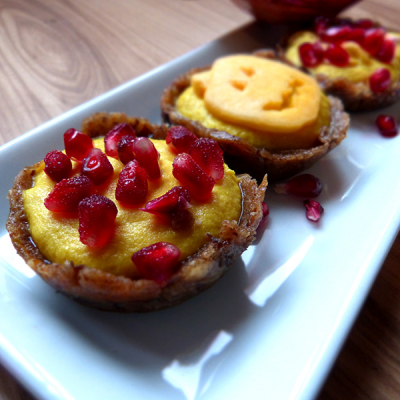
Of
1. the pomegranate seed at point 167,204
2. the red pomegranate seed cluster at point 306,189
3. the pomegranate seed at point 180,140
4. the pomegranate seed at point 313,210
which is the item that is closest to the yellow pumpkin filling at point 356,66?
the red pomegranate seed cluster at point 306,189

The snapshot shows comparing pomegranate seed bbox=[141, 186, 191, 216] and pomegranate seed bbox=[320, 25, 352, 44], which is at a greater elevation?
pomegranate seed bbox=[141, 186, 191, 216]

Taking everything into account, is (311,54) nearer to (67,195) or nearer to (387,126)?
(387,126)

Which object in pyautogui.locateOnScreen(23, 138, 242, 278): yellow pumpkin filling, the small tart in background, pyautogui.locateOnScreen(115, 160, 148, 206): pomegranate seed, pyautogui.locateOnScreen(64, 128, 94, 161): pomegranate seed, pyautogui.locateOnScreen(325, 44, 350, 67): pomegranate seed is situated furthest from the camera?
pyautogui.locateOnScreen(325, 44, 350, 67): pomegranate seed

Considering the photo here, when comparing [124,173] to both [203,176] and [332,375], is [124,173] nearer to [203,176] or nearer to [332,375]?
[203,176]

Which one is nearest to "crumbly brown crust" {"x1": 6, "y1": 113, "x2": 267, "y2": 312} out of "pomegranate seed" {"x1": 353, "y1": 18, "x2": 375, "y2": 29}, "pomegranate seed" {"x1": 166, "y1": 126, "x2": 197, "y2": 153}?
"pomegranate seed" {"x1": 166, "y1": 126, "x2": 197, "y2": 153}

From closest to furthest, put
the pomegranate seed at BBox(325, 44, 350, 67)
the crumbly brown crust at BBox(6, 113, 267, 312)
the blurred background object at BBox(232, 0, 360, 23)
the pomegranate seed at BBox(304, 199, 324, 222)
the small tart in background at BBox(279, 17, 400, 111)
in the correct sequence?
1. the crumbly brown crust at BBox(6, 113, 267, 312)
2. the pomegranate seed at BBox(304, 199, 324, 222)
3. the small tart in background at BBox(279, 17, 400, 111)
4. the pomegranate seed at BBox(325, 44, 350, 67)
5. the blurred background object at BBox(232, 0, 360, 23)

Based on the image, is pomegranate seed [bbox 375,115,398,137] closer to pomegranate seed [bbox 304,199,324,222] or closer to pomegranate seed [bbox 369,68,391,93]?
pomegranate seed [bbox 369,68,391,93]
